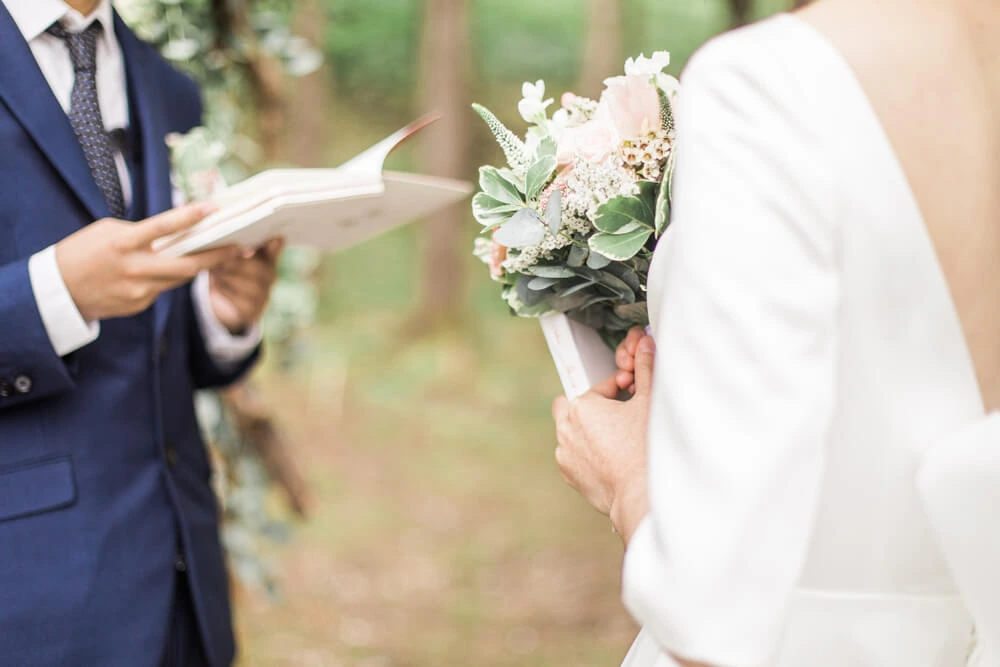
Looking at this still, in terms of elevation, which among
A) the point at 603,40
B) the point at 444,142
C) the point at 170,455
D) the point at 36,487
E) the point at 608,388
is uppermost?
the point at 608,388

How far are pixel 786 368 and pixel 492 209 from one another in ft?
1.81

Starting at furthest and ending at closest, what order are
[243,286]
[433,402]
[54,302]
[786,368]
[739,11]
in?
[433,402] → [739,11] → [243,286] → [54,302] → [786,368]

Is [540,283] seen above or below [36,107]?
below

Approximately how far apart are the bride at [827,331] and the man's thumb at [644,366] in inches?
10.9

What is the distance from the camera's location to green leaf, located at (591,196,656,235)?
1.13 metres

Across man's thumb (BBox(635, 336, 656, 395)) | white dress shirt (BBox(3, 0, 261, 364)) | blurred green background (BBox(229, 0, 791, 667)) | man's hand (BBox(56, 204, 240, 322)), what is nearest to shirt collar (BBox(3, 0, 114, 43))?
white dress shirt (BBox(3, 0, 261, 364))

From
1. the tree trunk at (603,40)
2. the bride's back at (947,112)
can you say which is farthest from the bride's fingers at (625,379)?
the tree trunk at (603,40)

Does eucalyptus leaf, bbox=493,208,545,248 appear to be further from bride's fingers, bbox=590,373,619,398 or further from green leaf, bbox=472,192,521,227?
bride's fingers, bbox=590,373,619,398

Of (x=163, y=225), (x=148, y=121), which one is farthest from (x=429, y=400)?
(x=163, y=225)

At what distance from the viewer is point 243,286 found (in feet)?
6.37

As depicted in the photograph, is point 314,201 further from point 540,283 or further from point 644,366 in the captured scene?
point 644,366

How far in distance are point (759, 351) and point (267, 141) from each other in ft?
8.66

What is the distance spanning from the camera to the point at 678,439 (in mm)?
799

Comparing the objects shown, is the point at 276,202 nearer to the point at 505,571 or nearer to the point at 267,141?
the point at 267,141
